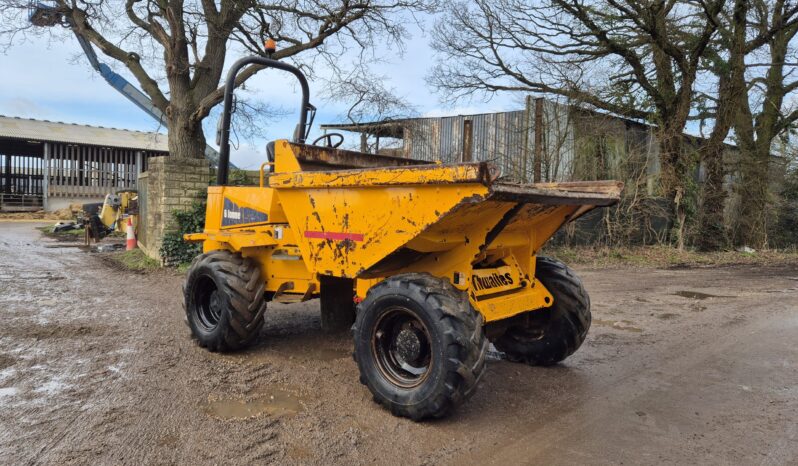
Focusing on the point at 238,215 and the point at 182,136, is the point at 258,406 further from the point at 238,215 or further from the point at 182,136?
the point at 182,136

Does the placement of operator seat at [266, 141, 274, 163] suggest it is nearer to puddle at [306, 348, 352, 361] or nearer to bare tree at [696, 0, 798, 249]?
puddle at [306, 348, 352, 361]

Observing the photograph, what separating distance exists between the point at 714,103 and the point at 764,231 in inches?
165

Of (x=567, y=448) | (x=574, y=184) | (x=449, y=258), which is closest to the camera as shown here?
(x=567, y=448)

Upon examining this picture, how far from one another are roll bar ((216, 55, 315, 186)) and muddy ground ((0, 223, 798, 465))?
5.87 feet

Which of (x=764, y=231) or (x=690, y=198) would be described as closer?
(x=690, y=198)

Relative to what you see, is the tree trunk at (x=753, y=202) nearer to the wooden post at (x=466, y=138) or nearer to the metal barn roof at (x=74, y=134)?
the wooden post at (x=466, y=138)

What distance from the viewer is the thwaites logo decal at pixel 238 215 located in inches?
188

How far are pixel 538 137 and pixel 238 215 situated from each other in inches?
374

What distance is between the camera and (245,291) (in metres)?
4.71

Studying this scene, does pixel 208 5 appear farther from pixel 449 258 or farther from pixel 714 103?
pixel 714 103

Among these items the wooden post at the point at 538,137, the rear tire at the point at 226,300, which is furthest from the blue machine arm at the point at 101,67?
the rear tire at the point at 226,300

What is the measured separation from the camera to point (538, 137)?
12977 millimetres

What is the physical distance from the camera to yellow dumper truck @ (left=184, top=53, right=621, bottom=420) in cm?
327

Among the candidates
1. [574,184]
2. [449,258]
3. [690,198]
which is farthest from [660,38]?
[449,258]
